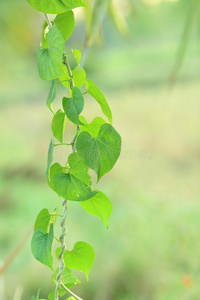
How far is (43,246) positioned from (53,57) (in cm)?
8

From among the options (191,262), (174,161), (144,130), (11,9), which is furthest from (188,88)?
(191,262)

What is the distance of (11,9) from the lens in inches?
82.4

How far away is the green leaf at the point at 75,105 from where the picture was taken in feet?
0.54

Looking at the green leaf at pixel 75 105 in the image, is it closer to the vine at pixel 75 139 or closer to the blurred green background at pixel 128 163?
the vine at pixel 75 139

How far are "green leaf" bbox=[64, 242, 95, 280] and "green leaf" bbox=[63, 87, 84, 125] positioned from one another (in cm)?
6

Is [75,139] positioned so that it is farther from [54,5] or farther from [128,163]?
[128,163]

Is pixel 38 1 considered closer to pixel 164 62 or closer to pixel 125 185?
pixel 125 185

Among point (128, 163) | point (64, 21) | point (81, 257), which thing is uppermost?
point (64, 21)

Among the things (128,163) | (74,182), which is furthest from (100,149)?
(128,163)

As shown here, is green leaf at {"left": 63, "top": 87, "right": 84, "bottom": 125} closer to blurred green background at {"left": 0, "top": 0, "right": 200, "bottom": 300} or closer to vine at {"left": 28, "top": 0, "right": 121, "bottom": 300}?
vine at {"left": 28, "top": 0, "right": 121, "bottom": 300}

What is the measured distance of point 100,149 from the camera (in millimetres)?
163

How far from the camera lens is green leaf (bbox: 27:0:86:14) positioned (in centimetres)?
16

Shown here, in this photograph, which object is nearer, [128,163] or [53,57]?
[53,57]

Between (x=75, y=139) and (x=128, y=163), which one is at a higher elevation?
(x=75, y=139)
